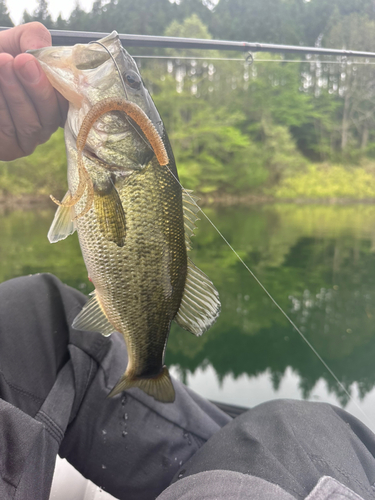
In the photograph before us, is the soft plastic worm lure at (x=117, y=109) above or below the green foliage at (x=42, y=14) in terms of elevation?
below

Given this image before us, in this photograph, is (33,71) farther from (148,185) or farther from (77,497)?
(77,497)

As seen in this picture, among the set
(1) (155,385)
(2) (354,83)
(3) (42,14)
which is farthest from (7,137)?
(2) (354,83)

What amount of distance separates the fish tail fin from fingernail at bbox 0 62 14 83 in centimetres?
60

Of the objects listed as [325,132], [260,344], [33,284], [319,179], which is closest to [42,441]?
[33,284]

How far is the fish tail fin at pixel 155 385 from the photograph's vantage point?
697mm

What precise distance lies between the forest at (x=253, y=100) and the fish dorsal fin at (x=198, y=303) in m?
0.47

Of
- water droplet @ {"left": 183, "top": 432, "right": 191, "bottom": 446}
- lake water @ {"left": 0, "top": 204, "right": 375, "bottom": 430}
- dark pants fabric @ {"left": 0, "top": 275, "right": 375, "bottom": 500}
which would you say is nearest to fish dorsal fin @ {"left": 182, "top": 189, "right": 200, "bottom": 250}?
dark pants fabric @ {"left": 0, "top": 275, "right": 375, "bottom": 500}

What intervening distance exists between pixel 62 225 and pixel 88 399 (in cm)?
54

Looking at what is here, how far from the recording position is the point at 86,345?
85 cm

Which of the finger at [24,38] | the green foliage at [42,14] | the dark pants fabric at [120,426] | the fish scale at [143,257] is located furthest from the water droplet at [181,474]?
the green foliage at [42,14]

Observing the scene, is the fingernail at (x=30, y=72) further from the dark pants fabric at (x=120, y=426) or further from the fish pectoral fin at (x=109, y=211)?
the dark pants fabric at (x=120, y=426)

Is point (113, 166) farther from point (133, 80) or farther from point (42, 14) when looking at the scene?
point (42, 14)

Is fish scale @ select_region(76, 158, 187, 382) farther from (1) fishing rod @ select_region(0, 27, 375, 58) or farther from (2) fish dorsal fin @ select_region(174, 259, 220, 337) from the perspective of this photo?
(1) fishing rod @ select_region(0, 27, 375, 58)

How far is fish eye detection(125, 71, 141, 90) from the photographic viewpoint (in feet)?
1.71
